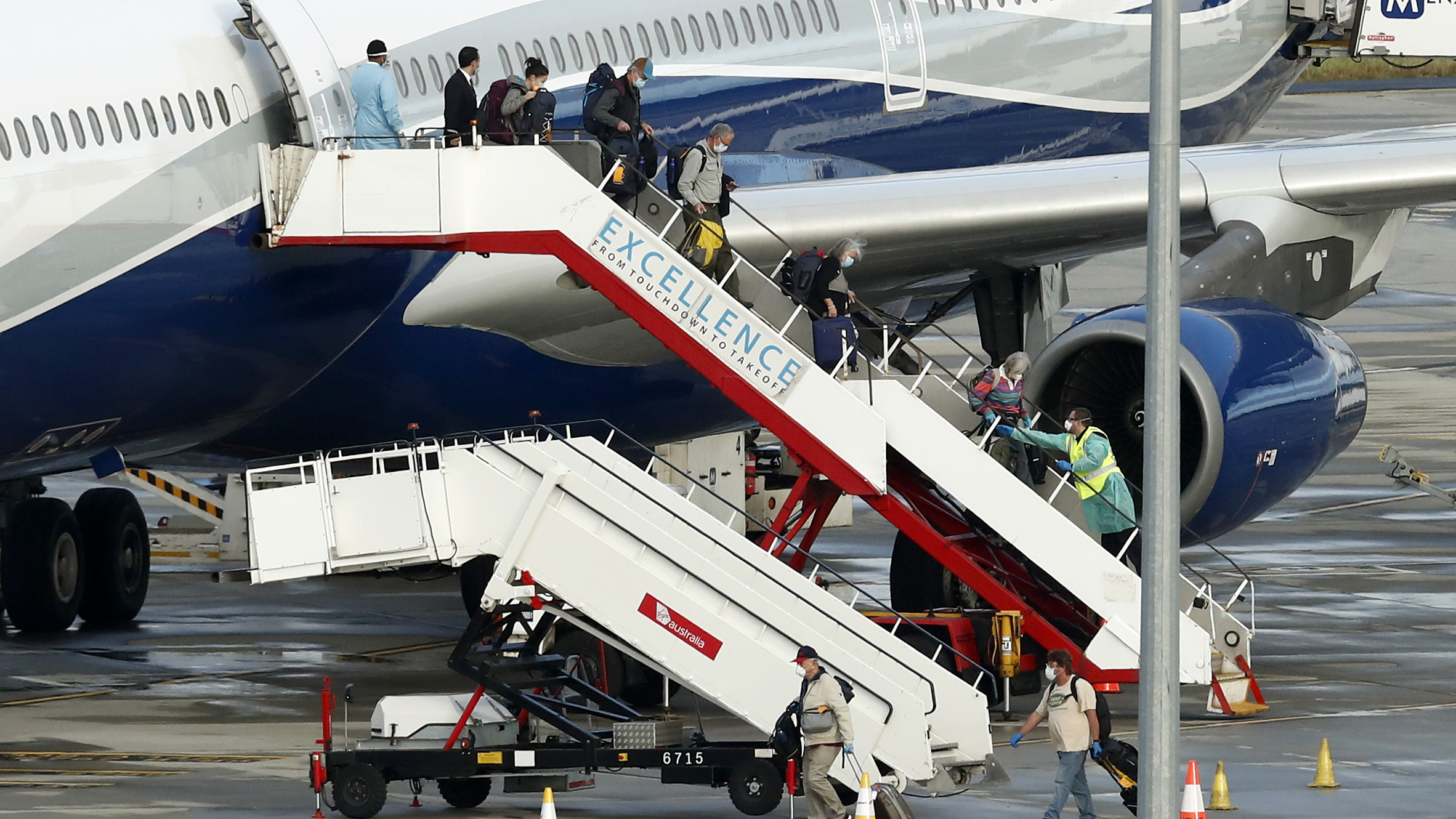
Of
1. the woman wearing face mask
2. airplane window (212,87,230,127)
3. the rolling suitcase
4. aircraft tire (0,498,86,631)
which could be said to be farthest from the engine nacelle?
aircraft tire (0,498,86,631)

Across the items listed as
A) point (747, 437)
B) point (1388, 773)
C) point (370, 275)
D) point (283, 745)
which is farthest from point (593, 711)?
point (747, 437)

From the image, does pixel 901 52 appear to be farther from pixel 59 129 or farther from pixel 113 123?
pixel 59 129

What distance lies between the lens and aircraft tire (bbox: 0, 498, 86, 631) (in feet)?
64.9

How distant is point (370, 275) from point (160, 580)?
10.4 m

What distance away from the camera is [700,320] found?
1347 cm

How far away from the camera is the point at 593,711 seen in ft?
43.4

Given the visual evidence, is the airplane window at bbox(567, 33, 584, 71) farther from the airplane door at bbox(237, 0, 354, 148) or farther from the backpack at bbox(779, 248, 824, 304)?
the backpack at bbox(779, 248, 824, 304)

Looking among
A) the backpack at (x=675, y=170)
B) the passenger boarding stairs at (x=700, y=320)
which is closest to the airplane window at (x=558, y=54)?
the backpack at (x=675, y=170)

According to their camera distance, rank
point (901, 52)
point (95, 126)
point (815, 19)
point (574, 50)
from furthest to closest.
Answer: point (901, 52) < point (815, 19) < point (574, 50) < point (95, 126)

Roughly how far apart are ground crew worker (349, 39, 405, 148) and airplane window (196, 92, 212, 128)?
881 mm

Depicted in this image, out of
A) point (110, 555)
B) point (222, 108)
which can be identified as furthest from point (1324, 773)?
point (110, 555)

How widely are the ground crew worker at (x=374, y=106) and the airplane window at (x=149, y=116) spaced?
3.98ft

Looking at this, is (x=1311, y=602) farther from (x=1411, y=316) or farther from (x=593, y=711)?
(x=1411, y=316)

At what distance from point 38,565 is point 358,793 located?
28.7ft
